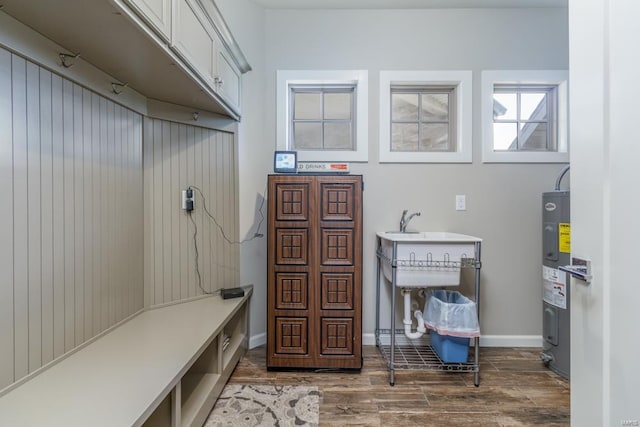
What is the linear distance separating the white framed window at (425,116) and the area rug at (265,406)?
5.81 feet

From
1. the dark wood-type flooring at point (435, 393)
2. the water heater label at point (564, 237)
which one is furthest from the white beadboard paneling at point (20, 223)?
the water heater label at point (564, 237)

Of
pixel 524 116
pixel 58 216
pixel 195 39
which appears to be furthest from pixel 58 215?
pixel 524 116

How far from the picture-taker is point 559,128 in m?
2.37

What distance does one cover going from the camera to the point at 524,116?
243cm

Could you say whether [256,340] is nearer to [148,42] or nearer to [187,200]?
[187,200]

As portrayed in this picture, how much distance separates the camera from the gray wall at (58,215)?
104cm

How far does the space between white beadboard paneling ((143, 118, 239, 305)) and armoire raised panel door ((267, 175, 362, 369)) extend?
49 centimetres

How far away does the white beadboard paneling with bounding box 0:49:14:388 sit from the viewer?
3.30 ft

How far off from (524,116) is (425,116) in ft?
2.77

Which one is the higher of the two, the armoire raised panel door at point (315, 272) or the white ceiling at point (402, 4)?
the white ceiling at point (402, 4)

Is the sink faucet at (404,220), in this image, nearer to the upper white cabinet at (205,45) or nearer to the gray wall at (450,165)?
the gray wall at (450,165)

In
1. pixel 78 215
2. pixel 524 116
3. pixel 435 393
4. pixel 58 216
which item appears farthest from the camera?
pixel 524 116

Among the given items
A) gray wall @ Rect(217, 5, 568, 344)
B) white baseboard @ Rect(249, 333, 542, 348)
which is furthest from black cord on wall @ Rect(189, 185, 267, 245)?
white baseboard @ Rect(249, 333, 542, 348)

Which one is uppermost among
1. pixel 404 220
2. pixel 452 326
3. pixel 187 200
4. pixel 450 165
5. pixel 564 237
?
pixel 450 165
